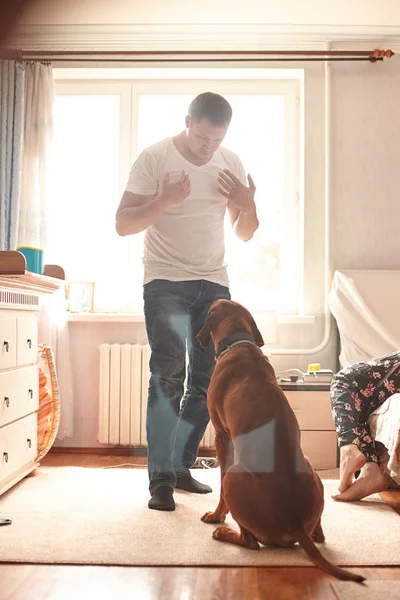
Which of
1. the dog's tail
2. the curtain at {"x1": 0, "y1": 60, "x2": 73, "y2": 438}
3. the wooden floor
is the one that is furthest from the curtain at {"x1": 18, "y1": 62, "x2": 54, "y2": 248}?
the dog's tail

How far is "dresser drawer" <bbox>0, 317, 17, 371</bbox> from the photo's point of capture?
6.50 feet

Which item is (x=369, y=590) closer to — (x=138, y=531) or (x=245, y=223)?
(x=138, y=531)

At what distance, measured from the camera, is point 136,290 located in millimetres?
3463

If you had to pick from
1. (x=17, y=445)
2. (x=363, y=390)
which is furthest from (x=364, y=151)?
(x=17, y=445)

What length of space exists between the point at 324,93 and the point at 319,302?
1125 mm

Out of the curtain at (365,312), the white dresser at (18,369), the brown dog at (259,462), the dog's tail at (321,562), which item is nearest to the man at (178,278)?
the brown dog at (259,462)

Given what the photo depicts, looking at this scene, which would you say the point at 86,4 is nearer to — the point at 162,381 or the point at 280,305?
the point at 162,381

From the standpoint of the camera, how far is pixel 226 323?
1778mm

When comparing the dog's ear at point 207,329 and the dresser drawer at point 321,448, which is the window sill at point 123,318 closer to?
the dresser drawer at point 321,448

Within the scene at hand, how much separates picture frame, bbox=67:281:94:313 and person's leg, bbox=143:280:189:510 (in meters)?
1.38

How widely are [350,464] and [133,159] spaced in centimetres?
213

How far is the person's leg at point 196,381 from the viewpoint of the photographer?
2027 millimetres

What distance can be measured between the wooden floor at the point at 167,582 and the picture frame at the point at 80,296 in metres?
2.02

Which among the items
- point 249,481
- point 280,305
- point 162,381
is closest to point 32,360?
point 162,381
